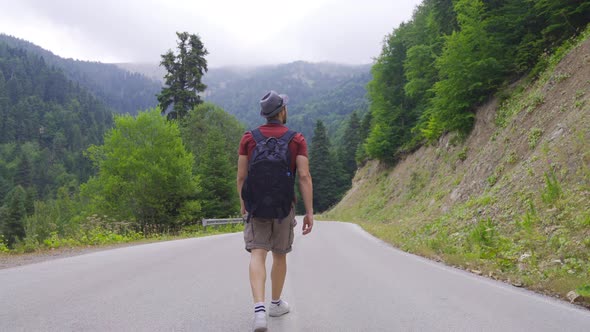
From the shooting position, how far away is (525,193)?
10.3 metres

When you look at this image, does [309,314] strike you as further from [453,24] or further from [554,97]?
[453,24]

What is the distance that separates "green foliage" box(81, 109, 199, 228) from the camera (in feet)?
85.8

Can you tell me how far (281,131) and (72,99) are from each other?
192417 mm

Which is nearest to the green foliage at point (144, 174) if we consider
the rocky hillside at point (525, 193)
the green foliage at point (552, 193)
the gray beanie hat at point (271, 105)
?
the rocky hillside at point (525, 193)

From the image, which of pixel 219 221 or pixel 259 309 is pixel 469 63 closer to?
pixel 219 221

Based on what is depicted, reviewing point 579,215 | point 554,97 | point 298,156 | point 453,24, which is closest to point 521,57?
point 554,97

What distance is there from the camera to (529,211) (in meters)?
9.27

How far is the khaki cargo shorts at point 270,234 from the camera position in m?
3.83

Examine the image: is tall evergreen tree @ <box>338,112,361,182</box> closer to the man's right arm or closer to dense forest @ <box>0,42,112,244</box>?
dense forest @ <box>0,42,112,244</box>

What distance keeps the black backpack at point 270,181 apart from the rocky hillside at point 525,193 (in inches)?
141

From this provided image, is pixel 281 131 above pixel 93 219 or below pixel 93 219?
above

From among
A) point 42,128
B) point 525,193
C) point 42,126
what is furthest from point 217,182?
point 42,126

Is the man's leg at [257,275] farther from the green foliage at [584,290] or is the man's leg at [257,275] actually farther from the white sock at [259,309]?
the green foliage at [584,290]

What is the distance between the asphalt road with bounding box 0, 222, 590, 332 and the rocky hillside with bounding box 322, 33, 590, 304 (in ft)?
3.55
